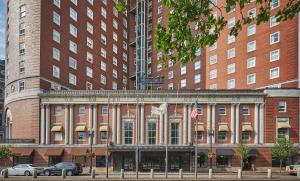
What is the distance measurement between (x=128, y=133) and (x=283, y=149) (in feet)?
76.0

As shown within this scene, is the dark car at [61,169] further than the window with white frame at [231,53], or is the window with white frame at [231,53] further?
the window with white frame at [231,53]

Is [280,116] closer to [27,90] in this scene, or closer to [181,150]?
[181,150]

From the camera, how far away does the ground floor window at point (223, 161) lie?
57500 mm

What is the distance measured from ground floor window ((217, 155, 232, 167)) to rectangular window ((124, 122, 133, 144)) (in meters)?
14.0

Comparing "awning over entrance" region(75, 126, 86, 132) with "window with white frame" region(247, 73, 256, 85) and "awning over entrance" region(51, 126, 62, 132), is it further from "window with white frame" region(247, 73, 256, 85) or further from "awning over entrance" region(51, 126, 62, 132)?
"window with white frame" region(247, 73, 256, 85)

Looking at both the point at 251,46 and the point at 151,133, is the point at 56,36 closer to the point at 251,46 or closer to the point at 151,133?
the point at 151,133

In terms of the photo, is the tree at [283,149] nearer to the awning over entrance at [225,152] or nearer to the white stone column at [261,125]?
the white stone column at [261,125]

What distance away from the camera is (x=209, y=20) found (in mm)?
14344

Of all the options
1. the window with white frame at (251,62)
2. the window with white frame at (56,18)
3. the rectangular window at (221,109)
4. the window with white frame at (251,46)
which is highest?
the window with white frame at (56,18)

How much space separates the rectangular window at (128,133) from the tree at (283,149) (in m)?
21.5

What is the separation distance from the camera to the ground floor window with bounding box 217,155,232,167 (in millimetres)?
57500

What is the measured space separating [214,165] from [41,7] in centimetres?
3740

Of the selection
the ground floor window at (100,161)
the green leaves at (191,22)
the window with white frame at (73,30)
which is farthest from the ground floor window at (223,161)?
the green leaves at (191,22)

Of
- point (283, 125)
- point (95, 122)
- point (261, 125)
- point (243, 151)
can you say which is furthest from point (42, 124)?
point (283, 125)
